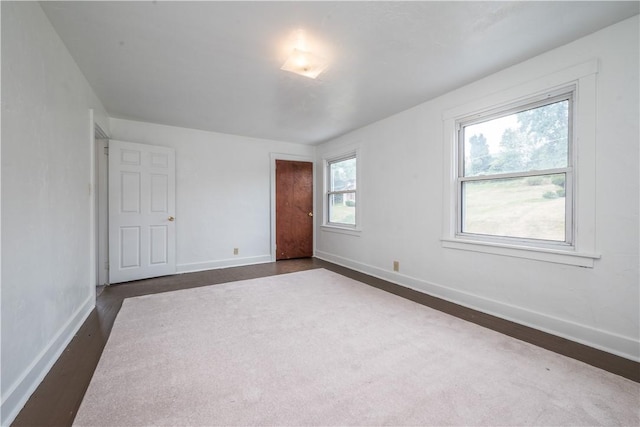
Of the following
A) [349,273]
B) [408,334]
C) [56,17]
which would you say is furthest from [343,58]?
[349,273]

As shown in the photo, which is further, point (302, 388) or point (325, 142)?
point (325, 142)

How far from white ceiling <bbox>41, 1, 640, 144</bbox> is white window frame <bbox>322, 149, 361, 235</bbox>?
135cm

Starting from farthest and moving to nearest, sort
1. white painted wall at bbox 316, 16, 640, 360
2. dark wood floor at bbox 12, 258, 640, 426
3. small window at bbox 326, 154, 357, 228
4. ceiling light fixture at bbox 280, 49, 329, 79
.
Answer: small window at bbox 326, 154, 357, 228, ceiling light fixture at bbox 280, 49, 329, 79, white painted wall at bbox 316, 16, 640, 360, dark wood floor at bbox 12, 258, 640, 426

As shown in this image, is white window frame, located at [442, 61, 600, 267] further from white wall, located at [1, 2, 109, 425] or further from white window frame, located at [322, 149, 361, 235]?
white wall, located at [1, 2, 109, 425]

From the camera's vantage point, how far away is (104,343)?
2.13 m

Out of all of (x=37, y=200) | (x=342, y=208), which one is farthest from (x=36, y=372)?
(x=342, y=208)

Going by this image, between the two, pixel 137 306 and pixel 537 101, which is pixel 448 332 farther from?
pixel 137 306

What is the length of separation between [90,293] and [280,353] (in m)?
2.27

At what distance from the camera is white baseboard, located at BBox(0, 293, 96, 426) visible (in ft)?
4.42

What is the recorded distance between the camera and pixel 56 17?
1.85 metres

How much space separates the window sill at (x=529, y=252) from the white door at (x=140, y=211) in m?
3.99

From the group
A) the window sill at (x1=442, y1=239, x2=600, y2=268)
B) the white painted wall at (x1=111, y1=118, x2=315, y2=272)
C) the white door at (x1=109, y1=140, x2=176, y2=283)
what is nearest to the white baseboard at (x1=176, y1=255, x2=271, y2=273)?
the white painted wall at (x1=111, y1=118, x2=315, y2=272)

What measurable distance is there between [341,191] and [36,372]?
4.21 m

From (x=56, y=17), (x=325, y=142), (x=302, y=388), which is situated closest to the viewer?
(x=302, y=388)
